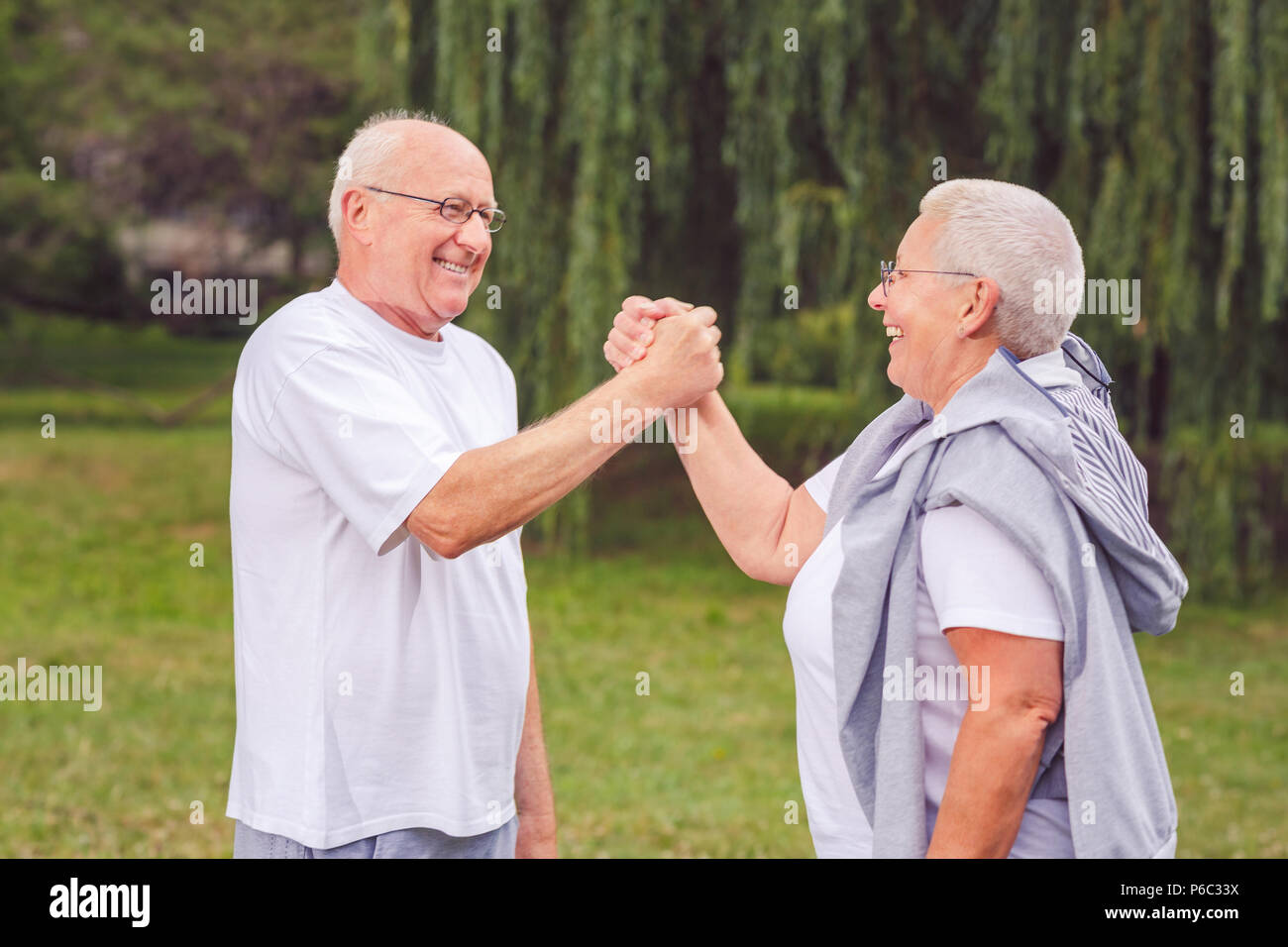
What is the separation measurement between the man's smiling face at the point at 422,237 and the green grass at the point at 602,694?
3.54m

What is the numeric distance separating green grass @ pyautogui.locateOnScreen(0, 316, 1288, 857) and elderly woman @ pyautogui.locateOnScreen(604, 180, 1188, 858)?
3557 millimetres

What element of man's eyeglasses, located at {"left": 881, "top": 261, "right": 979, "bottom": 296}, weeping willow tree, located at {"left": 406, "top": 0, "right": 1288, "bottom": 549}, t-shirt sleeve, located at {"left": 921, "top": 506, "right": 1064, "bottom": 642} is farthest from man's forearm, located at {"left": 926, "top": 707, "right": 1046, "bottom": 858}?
weeping willow tree, located at {"left": 406, "top": 0, "right": 1288, "bottom": 549}

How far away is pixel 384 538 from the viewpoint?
92.4 inches

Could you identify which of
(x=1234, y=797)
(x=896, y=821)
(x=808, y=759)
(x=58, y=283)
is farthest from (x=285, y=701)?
(x=58, y=283)

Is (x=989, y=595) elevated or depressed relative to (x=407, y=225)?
depressed

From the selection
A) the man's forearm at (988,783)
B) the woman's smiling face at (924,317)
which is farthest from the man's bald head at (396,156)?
the man's forearm at (988,783)

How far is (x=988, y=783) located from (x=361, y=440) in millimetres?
1143

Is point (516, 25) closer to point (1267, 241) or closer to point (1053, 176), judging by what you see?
point (1053, 176)

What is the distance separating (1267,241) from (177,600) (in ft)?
26.3

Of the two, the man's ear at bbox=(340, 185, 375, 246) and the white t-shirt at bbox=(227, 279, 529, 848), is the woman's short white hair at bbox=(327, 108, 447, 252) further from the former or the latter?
the white t-shirt at bbox=(227, 279, 529, 848)

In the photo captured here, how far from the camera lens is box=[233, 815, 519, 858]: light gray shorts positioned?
2.44 metres

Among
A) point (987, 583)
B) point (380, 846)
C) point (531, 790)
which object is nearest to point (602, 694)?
point (531, 790)

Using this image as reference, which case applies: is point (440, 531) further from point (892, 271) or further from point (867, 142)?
point (867, 142)

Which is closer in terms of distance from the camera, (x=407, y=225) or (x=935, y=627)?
(x=935, y=627)
